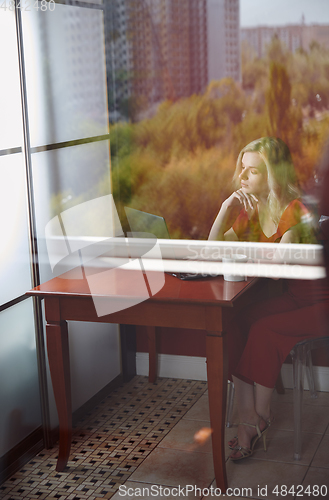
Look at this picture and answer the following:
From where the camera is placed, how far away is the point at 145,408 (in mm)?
2123

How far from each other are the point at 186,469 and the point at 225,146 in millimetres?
951

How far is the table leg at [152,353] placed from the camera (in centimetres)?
218

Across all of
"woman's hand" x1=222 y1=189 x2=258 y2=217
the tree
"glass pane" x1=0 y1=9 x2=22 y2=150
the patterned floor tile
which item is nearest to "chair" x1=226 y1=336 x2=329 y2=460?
the patterned floor tile

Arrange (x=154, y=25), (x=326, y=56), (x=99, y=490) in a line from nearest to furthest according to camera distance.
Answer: (x=326, y=56) → (x=154, y=25) → (x=99, y=490)

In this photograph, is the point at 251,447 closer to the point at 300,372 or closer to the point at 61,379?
the point at 300,372

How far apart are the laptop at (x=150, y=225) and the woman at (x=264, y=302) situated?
0.15 meters

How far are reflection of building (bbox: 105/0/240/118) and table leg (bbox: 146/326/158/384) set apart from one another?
0.89 meters

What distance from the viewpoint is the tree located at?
1.50m

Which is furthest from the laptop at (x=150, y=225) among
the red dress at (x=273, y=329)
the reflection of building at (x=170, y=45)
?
the reflection of building at (x=170, y=45)

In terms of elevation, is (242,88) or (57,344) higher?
(242,88)

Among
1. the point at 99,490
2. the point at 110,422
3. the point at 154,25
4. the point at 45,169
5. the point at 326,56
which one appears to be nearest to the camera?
the point at 326,56

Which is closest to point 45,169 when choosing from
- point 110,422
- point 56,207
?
point 56,207

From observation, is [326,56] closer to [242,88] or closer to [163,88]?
[242,88]

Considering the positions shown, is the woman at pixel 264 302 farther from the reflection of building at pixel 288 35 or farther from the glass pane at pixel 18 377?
the glass pane at pixel 18 377
